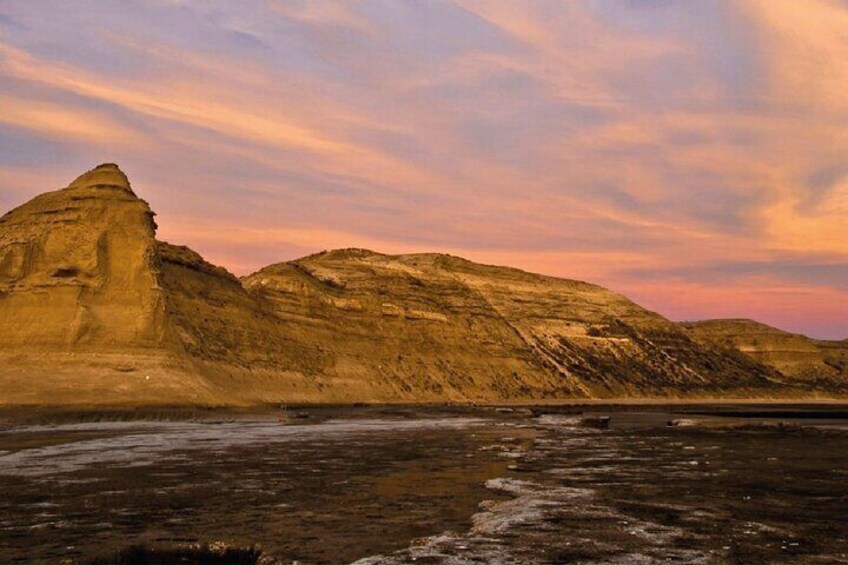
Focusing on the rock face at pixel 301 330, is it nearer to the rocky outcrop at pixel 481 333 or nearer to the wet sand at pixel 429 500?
the rocky outcrop at pixel 481 333

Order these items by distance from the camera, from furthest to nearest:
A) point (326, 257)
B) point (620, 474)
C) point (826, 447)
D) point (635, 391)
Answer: point (326, 257), point (635, 391), point (826, 447), point (620, 474)

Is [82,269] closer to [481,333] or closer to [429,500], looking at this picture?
[429,500]

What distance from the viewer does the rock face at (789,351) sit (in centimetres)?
15850

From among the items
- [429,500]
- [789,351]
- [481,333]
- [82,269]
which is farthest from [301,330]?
[789,351]

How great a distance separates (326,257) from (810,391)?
300 ft

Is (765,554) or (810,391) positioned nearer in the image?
(765,554)

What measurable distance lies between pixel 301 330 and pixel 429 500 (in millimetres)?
72621

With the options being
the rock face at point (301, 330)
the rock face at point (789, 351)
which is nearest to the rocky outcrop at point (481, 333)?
the rock face at point (301, 330)

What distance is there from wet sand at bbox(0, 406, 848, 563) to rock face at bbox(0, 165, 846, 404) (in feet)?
85.4

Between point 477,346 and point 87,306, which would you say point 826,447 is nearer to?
point 87,306

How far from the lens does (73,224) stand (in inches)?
2472

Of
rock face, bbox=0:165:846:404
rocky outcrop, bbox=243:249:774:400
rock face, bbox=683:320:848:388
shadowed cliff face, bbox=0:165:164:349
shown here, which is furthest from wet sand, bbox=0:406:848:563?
rock face, bbox=683:320:848:388

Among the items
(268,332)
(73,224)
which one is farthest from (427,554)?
(268,332)

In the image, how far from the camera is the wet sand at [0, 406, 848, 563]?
35.7 feet
